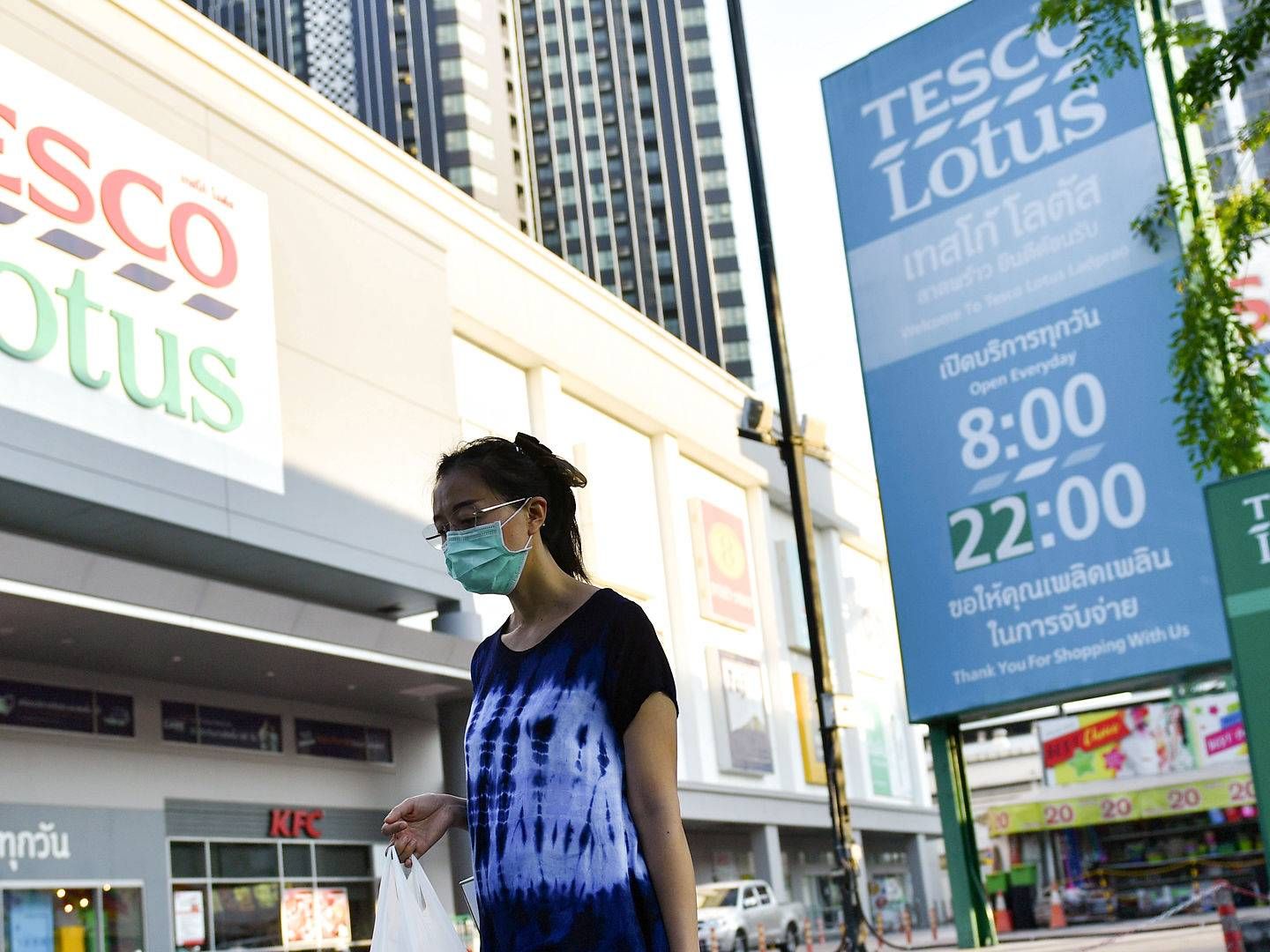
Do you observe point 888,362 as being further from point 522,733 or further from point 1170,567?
point 522,733

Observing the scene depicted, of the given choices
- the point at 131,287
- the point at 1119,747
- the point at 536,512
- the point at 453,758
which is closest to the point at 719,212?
the point at 1119,747

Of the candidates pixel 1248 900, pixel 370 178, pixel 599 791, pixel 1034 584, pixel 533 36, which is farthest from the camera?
pixel 533 36

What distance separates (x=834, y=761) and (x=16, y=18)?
511 inches

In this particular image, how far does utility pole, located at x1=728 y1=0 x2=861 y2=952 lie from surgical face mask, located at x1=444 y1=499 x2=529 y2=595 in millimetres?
11270

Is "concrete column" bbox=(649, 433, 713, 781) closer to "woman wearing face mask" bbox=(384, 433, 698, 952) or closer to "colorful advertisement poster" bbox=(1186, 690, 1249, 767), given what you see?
"colorful advertisement poster" bbox=(1186, 690, 1249, 767)

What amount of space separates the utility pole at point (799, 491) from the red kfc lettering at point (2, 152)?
8.32 m

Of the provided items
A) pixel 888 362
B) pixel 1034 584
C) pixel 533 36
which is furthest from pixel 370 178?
pixel 533 36

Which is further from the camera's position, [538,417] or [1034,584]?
[538,417]

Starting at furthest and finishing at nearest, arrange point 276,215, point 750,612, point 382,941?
point 750,612 < point 276,215 < point 382,941

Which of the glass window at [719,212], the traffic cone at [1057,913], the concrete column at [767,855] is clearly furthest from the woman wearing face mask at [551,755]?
the glass window at [719,212]

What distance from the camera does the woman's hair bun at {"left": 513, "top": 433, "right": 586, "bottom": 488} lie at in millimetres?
3094

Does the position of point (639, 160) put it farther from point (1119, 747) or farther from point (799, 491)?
point (799, 491)

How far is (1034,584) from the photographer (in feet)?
51.2

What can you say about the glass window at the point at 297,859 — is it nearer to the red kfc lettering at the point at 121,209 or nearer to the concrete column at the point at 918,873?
the red kfc lettering at the point at 121,209
